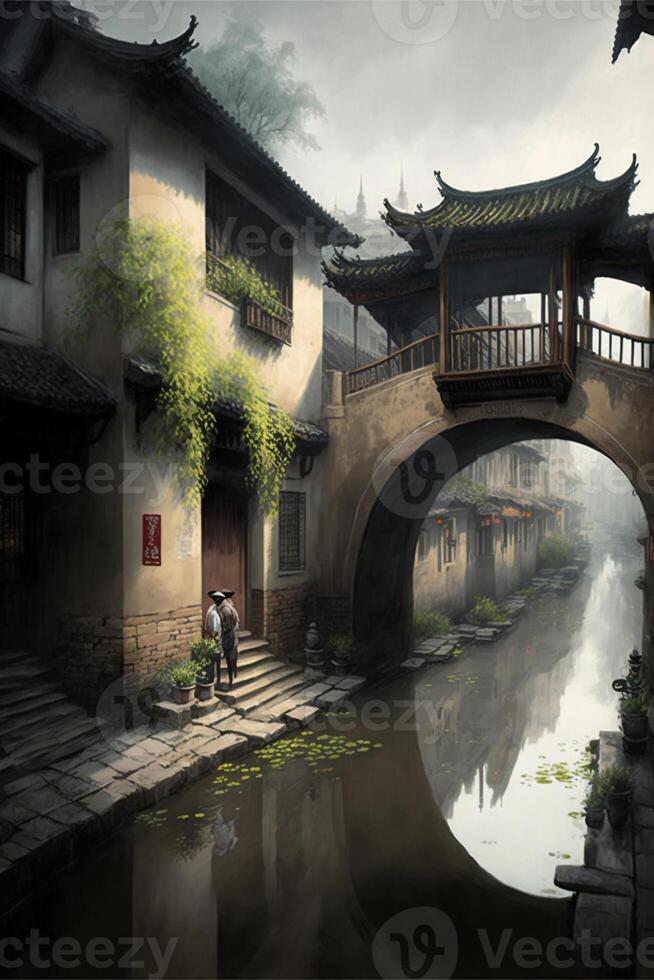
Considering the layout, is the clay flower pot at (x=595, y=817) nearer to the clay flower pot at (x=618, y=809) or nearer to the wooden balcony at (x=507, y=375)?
the clay flower pot at (x=618, y=809)

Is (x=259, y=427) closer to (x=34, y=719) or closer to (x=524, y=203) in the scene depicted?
(x=34, y=719)

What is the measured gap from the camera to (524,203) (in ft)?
40.3

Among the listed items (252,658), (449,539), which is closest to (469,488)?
(449,539)

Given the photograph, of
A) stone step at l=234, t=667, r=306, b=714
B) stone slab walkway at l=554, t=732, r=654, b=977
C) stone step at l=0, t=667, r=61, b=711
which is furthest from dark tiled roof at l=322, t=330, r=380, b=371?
stone slab walkway at l=554, t=732, r=654, b=977

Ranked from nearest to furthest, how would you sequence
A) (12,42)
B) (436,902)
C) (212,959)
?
(212,959)
(436,902)
(12,42)

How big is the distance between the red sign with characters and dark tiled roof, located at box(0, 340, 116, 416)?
1634 millimetres

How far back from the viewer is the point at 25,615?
32.2 feet

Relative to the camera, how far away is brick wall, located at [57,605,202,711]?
9.08 m

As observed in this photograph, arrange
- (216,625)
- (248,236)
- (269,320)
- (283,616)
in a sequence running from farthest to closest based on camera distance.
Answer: (283,616), (269,320), (248,236), (216,625)

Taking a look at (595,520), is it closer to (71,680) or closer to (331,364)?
(331,364)

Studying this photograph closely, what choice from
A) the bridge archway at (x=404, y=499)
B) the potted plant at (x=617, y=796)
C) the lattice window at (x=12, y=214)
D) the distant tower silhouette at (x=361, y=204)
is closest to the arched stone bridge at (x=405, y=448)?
the bridge archway at (x=404, y=499)

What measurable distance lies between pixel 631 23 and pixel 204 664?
9410 millimetres

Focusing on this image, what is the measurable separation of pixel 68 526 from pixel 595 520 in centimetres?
9413

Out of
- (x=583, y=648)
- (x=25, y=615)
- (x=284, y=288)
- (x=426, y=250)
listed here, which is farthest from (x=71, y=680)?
(x=583, y=648)
